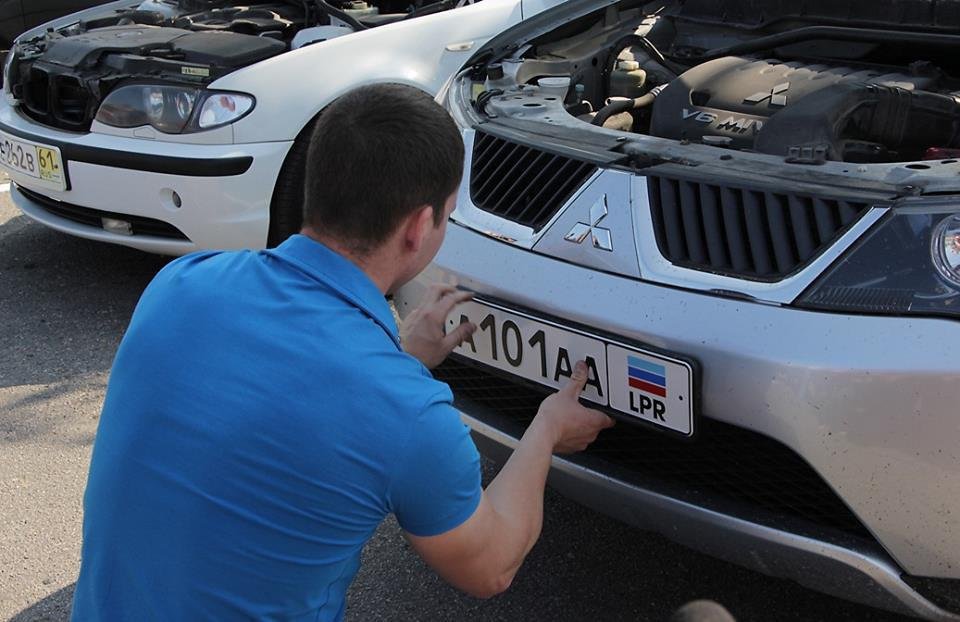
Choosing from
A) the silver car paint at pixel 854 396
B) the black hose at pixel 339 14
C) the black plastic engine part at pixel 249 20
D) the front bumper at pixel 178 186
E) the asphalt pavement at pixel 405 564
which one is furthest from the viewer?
the black plastic engine part at pixel 249 20

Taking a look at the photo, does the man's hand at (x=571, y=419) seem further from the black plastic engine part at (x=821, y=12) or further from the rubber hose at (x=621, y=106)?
the black plastic engine part at (x=821, y=12)

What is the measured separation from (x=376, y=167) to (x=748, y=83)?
170 centimetres

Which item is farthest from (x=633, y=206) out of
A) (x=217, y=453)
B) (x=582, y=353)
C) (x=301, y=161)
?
(x=301, y=161)

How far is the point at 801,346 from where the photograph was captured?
1842 millimetres

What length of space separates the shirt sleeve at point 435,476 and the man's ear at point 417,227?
0.25 metres

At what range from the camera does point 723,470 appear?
2041mm

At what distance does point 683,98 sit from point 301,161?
5.05 feet

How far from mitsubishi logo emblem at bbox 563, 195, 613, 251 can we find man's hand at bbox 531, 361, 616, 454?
247 millimetres

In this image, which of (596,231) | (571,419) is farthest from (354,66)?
(571,419)

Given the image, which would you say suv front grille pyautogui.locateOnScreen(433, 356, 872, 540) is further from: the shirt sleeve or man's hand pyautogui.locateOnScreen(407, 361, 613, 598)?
the shirt sleeve

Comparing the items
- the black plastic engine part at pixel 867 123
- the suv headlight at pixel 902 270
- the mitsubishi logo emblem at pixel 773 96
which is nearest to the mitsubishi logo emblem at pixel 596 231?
the suv headlight at pixel 902 270

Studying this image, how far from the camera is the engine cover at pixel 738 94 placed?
9.27 feet

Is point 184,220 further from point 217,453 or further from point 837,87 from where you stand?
point 217,453

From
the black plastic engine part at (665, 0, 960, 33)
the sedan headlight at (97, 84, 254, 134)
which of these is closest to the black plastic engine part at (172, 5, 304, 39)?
the sedan headlight at (97, 84, 254, 134)
